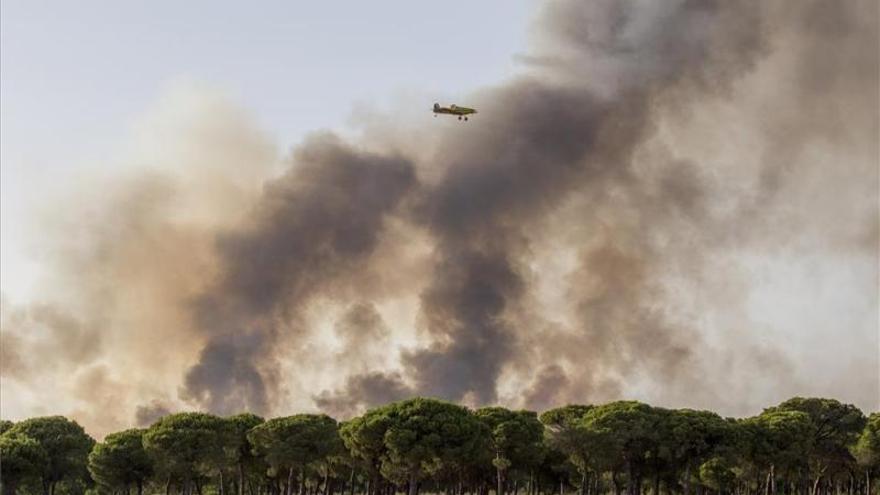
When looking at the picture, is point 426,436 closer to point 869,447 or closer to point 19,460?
point 19,460

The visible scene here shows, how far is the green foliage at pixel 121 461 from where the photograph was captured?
128 m

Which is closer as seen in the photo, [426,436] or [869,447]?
[426,436]

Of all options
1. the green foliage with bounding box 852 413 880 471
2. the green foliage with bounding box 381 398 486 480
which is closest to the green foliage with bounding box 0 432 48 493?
the green foliage with bounding box 381 398 486 480

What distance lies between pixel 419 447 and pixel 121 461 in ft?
166

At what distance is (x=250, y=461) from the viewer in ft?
446

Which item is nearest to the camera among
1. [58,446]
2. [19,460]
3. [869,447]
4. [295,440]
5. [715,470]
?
[19,460]

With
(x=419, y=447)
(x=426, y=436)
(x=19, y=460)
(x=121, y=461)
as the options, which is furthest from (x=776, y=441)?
(x=19, y=460)

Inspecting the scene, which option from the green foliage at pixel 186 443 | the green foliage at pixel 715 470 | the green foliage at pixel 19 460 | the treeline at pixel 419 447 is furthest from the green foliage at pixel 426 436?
the green foliage at pixel 19 460

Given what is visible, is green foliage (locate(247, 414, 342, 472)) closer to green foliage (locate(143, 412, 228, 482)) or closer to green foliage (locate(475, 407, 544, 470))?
green foliage (locate(143, 412, 228, 482))

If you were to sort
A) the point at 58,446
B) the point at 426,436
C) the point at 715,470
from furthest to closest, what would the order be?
the point at 58,446, the point at 715,470, the point at 426,436

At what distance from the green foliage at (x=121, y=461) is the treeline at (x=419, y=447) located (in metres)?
0.16

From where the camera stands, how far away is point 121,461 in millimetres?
128500

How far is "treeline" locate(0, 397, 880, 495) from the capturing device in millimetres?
114812

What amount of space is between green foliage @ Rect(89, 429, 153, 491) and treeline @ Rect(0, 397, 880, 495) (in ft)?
0.51
